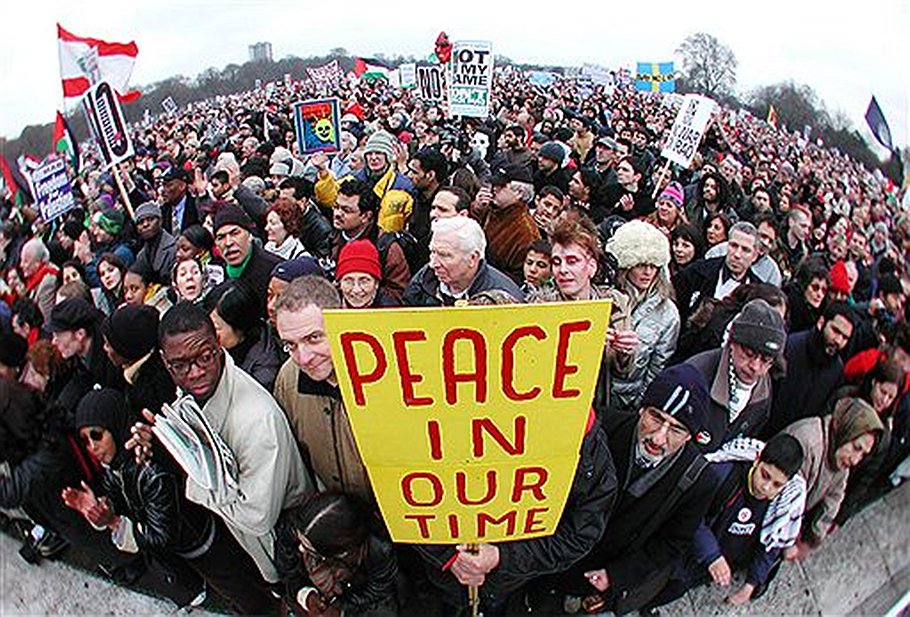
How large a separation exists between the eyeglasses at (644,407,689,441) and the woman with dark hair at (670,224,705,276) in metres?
1.62

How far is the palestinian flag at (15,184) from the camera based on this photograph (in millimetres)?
1865

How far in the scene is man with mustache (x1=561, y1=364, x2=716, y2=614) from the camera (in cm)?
171

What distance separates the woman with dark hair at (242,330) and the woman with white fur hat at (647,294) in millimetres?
1311

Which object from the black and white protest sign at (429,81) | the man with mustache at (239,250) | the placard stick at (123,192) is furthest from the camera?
the black and white protest sign at (429,81)

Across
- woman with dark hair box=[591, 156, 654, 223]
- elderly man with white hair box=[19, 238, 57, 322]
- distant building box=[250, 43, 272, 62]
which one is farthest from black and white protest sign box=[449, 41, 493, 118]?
elderly man with white hair box=[19, 238, 57, 322]

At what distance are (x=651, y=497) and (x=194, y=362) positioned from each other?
1294mm

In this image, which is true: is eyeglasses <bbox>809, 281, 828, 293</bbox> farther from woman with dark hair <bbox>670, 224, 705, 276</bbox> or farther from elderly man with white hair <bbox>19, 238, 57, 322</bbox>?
elderly man with white hair <bbox>19, 238, 57, 322</bbox>

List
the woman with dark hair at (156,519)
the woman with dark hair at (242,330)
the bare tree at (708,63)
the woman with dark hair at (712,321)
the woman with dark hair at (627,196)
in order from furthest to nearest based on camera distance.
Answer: the woman with dark hair at (627,196) → the woman with dark hair at (712,321) → the woman with dark hair at (242,330) → the bare tree at (708,63) → the woman with dark hair at (156,519)

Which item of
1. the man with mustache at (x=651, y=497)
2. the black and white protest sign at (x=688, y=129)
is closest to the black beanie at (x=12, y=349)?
the man with mustache at (x=651, y=497)

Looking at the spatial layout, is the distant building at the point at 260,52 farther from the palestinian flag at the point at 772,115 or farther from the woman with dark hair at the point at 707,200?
the woman with dark hair at the point at 707,200

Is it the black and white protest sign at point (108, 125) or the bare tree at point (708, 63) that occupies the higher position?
the bare tree at point (708, 63)

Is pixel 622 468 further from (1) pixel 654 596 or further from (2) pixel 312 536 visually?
(2) pixel 312 536

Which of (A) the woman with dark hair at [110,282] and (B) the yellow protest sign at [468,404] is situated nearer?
(B) the yellow protest sign at [468,404]

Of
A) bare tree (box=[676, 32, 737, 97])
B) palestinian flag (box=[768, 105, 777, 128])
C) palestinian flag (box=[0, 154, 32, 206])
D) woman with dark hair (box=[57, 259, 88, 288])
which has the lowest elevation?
woman with dark hair (box=[57, 259, 88, 288])
